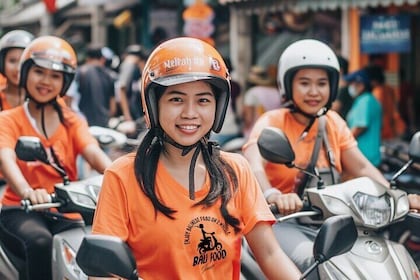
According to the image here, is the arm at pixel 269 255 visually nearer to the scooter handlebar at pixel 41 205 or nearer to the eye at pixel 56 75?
the scooter handlebar at pixel 41 205

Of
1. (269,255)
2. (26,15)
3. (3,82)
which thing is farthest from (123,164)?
(26,15)

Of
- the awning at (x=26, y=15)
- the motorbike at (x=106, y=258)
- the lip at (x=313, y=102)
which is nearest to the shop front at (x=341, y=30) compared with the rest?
the lip at (x=313, y=102)

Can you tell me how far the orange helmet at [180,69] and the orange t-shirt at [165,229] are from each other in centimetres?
25

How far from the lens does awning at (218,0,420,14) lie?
8.88m

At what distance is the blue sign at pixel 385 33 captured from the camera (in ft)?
32.5

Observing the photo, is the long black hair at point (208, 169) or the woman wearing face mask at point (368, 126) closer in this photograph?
the long black hair at point (208, 169)

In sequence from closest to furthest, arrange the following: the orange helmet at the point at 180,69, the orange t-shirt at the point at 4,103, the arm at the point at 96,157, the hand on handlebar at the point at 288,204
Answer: the orange helmet at the point at 180,69, the hand on handlebar at the point at 288,204, the arm at the point at 96,157, the orange t-shirt at the point at 4,103

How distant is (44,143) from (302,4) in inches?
244

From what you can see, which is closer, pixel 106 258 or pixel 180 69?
pixel 106 258

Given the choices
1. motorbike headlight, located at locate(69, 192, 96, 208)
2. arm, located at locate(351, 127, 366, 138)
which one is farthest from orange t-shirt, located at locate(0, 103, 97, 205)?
arm, located at locate(351, 127, 366, 138)

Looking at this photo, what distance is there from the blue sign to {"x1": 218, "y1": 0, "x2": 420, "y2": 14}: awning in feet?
2.74

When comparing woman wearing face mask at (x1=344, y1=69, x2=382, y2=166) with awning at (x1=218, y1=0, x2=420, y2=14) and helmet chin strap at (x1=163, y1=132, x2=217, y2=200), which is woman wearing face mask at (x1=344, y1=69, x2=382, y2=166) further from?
helmet chin strap at (x1=163, y1=132, x2=217, y2=200)

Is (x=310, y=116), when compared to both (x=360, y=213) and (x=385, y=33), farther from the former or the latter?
(x=385, y=33)

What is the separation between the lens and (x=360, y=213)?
3352 millimetres
